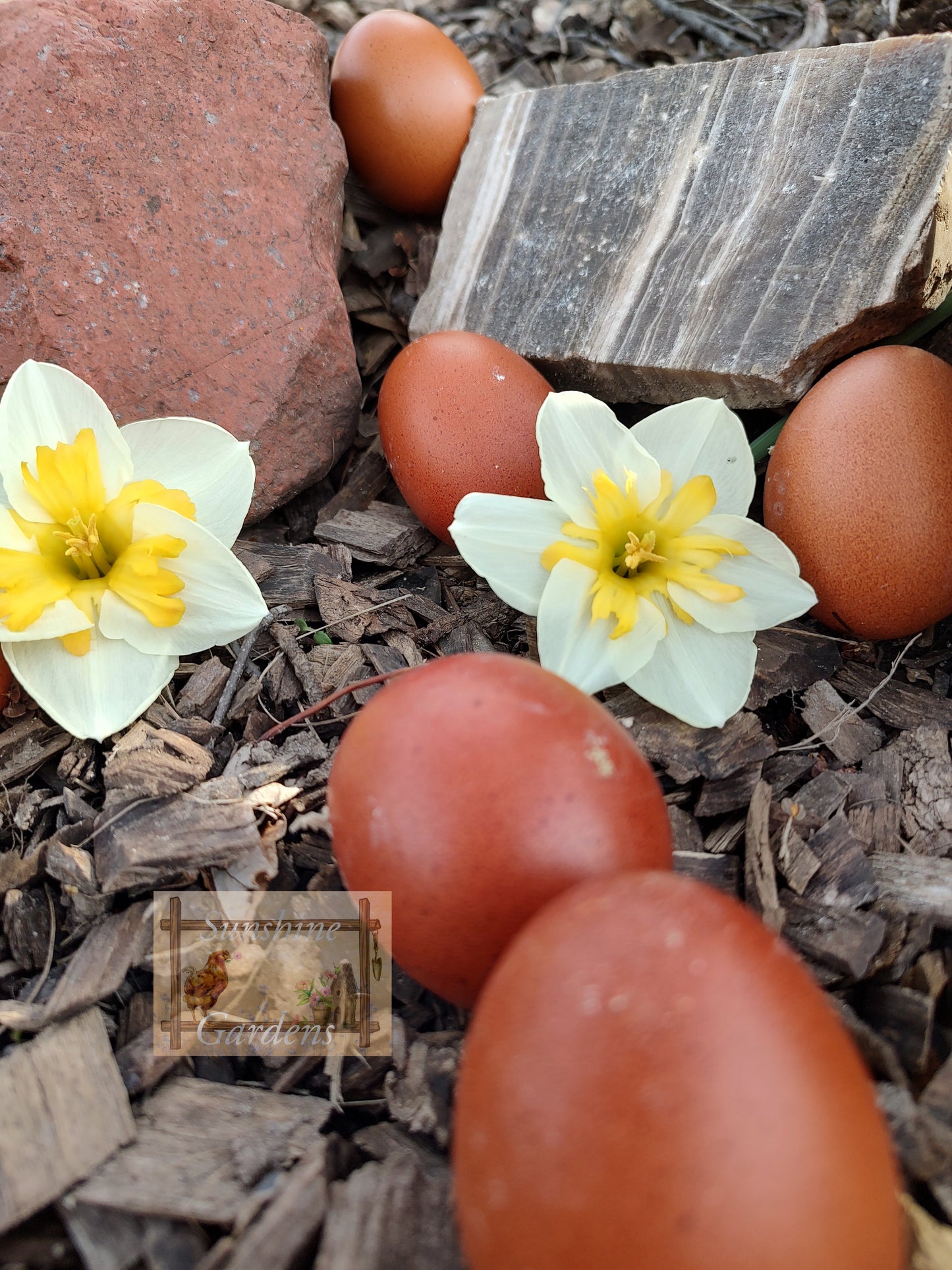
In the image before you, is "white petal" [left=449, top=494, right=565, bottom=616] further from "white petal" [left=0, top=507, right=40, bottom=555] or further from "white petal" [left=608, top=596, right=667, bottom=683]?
"white petal" [left=0, top=507, right=40, bottom=555]

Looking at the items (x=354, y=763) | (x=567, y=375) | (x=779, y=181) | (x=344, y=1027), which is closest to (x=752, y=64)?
Answer: (x=779, y=181)

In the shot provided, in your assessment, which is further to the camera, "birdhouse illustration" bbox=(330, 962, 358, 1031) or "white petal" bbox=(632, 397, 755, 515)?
"white petal" bbox=(632, 397, 755, 515)

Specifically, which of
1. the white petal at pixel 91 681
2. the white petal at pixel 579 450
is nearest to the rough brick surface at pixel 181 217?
the white petal at pixel 91 681

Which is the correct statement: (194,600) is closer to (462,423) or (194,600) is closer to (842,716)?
(462,423)

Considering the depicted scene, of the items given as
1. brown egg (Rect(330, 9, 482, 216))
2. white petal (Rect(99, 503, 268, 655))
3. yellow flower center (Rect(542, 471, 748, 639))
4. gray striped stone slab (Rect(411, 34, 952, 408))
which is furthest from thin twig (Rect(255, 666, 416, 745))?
brown egg (Rect(330, 9, 482, 216))

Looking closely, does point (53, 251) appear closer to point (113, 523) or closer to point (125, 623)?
point (113, 523)

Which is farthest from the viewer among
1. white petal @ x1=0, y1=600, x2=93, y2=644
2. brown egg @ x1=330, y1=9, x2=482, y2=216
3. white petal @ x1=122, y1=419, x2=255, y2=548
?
brown egg @ x1=330, y1=9, x2=482, y2=216
